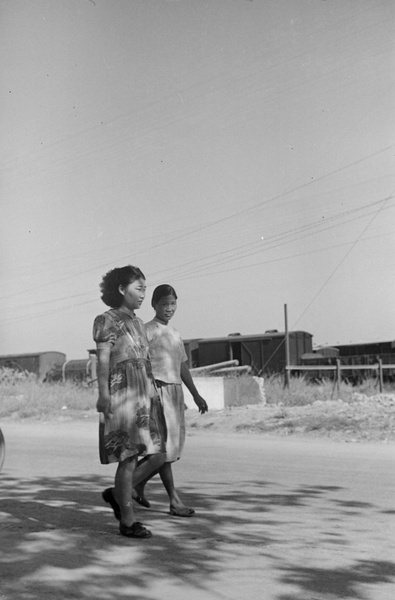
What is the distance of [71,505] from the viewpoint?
20.7 ft

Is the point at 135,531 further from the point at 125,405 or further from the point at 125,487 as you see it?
the point at 125,405

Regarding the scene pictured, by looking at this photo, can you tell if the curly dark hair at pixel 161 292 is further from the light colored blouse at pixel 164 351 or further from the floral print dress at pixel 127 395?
the floral print dress at pixel 127 395

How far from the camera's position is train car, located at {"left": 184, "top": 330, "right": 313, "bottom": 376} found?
113ft

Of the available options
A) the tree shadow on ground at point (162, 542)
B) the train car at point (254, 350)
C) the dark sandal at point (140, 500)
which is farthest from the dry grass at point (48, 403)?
the dark sandal at point (140, 500)

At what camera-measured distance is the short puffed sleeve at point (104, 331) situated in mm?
5156

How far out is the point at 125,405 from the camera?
16.7ft

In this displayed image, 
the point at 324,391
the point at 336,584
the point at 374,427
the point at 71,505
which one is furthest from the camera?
the point at 324,391

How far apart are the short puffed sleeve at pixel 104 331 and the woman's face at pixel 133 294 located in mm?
239

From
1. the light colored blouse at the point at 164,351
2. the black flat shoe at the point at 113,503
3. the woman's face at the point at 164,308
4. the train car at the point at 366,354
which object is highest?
the train car at the point at 366,354

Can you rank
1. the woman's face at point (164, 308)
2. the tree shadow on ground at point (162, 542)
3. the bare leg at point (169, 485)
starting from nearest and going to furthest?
the tree shadow on ground at point (162, 542) < the bare leg at point (169, 485) < the woman's face at point (164, 308)

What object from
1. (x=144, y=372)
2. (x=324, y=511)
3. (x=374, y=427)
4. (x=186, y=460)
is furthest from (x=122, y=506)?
(x=374, y=427)

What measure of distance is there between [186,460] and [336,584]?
5988mm

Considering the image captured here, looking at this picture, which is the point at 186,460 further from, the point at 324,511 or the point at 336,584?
the point at 336,584

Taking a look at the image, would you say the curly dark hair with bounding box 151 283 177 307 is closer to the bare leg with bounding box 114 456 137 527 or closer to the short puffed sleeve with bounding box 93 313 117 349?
the short puffed sleeve with bounding box 93 313 117 349
